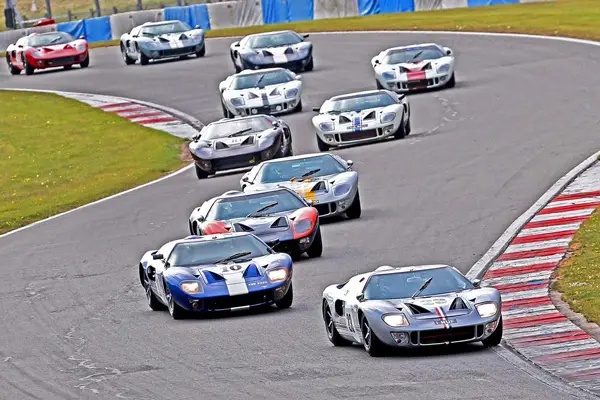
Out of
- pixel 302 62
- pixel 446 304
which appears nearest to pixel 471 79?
pixel 302 62

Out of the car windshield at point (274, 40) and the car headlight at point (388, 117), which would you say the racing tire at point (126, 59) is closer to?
the car windshield at point (274, 40)

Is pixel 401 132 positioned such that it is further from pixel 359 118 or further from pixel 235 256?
pixel 235 256

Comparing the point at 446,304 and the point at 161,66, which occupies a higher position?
the point at 446,304

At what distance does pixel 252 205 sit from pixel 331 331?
6.66 m

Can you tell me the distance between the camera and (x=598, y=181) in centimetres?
2477

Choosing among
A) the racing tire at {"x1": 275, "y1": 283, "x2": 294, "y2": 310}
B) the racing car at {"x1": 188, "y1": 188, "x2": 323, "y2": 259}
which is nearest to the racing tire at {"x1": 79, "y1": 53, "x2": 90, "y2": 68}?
the racing car at {"x1": 188, "y1": 188, "x2": 323, "y2": 259}

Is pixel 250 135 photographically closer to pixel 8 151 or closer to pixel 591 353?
pixel 8 151

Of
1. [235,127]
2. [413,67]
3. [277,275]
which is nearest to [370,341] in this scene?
[277,275]

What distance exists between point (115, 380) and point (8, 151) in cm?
2635

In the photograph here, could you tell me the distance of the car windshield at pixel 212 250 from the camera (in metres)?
18.0

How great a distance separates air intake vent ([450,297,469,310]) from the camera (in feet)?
46.4

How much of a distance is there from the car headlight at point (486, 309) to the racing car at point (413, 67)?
78.3 ft

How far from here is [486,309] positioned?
1410cm

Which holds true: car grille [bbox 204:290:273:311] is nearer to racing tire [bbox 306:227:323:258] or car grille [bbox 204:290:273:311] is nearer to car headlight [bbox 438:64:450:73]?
racing tire [bbox 306:227:323:258]
